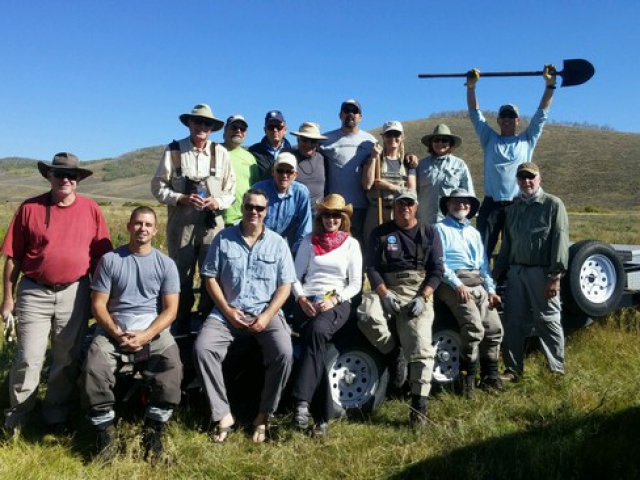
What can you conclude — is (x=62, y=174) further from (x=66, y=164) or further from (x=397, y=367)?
(x=397, y=367)

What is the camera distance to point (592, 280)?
246 inches

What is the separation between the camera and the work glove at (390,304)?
479 centimetres

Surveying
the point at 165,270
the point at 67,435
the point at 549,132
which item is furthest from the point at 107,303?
the point at 549,132

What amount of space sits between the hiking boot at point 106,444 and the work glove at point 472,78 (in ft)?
17.5

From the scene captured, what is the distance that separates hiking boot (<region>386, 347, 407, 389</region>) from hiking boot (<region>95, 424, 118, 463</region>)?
2290 mm

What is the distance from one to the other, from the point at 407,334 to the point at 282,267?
1.20 m

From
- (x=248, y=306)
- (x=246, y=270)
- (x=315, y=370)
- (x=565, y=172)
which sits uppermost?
(x=565, y=172)

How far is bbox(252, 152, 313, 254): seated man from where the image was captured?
556 cm

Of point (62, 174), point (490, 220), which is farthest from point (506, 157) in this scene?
point (62, 174)

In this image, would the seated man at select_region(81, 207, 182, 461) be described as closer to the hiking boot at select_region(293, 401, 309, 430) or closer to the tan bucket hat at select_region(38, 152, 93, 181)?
the tan bucket hat at select_region(38, 152, 93, 181)

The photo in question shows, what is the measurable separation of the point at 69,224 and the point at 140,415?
5.69 ft

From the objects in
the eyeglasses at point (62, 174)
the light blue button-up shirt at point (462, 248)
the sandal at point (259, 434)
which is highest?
the eyeglasses at point (62, 174)

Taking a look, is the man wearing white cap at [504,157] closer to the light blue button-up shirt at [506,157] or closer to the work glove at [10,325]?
the light blue button-up shirt at [506,157]

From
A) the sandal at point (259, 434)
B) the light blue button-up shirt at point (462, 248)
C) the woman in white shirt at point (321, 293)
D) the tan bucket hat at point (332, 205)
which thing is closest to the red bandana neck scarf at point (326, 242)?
the woman in white shirt at point (321, 293)
